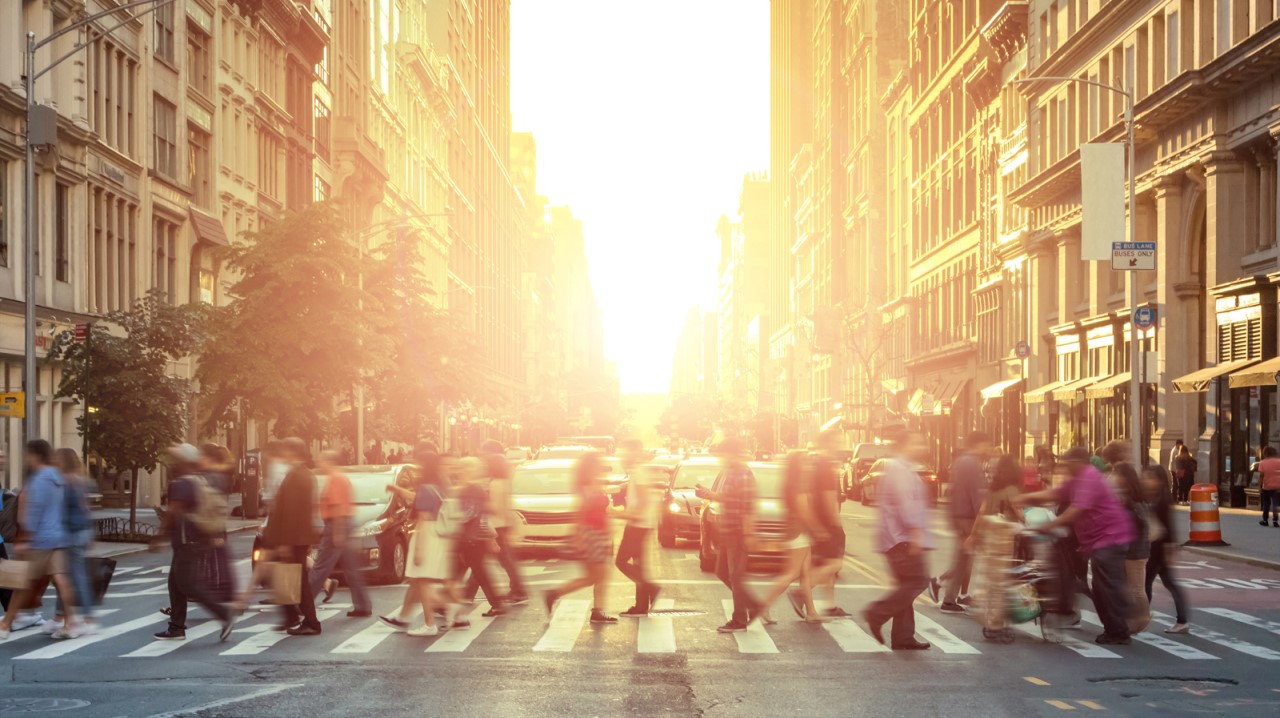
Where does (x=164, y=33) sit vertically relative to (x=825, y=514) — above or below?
above

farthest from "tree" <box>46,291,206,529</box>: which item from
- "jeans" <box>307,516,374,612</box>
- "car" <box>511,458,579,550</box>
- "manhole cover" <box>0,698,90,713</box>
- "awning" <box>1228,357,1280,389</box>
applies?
"awning" <box>1228,357,1280,389</box>

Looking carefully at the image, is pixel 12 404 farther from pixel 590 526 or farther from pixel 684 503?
pixel 590 526

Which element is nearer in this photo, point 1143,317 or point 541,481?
point 541,481

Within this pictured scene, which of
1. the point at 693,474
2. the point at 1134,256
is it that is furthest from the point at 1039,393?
the point at 693,474

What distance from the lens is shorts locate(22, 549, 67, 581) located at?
14586mm

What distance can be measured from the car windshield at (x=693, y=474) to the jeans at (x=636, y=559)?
1024 cm

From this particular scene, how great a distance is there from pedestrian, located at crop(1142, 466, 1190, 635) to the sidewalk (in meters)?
7.76

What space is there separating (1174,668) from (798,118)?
14152cm

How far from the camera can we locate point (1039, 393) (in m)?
54.5

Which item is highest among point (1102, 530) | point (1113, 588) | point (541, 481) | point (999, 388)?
point (999, 388)

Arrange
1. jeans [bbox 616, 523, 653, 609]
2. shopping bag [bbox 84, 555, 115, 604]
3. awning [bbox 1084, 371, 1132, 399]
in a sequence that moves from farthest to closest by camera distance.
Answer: awning [bbox 1084, 371, 1132, 399]
jeans [bbox 616, 523, 653, 609]
shopping bag [bbox 84, 555, 115, 604]

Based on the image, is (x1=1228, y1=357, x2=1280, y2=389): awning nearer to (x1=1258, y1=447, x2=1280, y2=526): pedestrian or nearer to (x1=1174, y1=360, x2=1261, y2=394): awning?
(x1=1174, y1=360, x2=1261, y2=394): awning

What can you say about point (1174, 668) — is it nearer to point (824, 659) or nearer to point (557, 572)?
point (824, 659)

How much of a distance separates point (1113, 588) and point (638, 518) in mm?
4878
